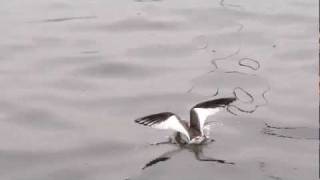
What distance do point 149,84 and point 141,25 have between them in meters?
2.09

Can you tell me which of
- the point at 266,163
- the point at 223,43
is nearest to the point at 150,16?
the point at 223,43

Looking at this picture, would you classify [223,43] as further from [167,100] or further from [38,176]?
[38,176]

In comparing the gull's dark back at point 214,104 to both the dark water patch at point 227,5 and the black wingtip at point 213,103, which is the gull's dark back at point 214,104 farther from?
the dark water patch at point 227,5

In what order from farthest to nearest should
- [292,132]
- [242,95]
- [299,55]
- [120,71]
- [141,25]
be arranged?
[141,25] → [299,55] → [120,71] → [242,95] → [292,132]

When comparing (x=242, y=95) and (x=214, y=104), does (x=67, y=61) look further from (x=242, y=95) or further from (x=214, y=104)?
(x=214, y=104)

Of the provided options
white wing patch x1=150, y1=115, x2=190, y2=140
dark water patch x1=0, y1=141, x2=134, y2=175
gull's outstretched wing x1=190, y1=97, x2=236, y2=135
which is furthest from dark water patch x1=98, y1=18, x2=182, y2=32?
white wing patch x1=150, y1=115, x2=190, y2=140

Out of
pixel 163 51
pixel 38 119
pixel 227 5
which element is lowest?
pixel 38 119

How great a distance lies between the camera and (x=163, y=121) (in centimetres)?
596

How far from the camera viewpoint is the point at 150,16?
10141mm

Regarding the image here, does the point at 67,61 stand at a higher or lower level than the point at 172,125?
higher

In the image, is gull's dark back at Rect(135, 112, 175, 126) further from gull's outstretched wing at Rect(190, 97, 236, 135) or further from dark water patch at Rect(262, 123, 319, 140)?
dark water patch at Rect(262, 123, 319, 140)

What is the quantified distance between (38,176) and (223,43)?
3.81 metres

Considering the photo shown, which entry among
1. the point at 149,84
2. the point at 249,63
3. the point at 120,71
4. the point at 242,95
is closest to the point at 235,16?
the point at 249,63

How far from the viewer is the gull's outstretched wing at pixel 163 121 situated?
5.91m
